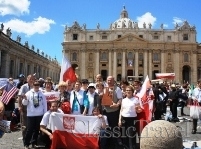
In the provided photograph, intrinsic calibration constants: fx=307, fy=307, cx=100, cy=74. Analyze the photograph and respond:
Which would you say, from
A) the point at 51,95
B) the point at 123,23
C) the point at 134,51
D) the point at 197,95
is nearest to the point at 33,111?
the point at 51,95

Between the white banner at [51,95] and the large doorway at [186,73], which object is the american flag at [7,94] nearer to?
the white banner at [51,95]

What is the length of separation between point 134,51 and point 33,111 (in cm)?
6878

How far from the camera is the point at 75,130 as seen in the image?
7496 millimetres

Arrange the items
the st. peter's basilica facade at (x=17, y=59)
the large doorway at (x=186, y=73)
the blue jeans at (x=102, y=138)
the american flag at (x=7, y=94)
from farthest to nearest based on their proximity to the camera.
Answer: the large doorway at (x=186, y=73), the st. peter's basilica facade at (x=17, y=59), the american flag at (x=7, y=94), the blue jeans at (x=102, y=138)

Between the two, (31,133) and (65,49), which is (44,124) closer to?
(31,133)

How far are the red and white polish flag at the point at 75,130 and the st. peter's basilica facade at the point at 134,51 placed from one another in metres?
67.5

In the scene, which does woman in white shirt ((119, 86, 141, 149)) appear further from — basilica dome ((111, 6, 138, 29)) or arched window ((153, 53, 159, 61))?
basilica dome ((111, 6, 138, 29))

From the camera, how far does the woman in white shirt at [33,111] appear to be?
7.64m

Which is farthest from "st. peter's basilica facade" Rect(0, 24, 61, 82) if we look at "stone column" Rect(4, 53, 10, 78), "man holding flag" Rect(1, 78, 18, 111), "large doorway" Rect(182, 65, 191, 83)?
"large doorway" Rect(182, 65, 191, 83)

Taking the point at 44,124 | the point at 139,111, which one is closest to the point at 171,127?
the point at 139,111

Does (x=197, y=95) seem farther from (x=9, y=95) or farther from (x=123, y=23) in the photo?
(x=123, y=23)

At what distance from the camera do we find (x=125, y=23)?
304 feet

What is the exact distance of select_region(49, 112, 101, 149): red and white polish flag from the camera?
24.3 ft

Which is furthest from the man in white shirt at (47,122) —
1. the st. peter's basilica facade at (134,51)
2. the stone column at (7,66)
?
the st. peter's basilica facade at (134,51)
